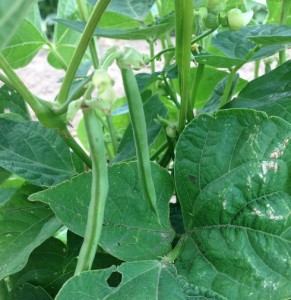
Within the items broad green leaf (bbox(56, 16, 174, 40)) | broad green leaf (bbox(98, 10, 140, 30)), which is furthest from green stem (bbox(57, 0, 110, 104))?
broad green leaf (bbox(98, 10, 140, 30))

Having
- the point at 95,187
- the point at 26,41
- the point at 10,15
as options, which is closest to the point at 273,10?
the point at 26,41

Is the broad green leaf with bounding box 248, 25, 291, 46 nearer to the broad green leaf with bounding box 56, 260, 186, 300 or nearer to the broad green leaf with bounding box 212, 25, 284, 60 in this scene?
the broad green leaf with bounding box 212, 25, 284, 60

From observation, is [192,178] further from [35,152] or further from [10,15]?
[10,15]

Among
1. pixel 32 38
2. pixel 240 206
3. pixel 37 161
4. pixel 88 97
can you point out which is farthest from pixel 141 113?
pixel 32 38

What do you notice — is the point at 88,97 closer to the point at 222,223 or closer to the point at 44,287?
the point at 222,223

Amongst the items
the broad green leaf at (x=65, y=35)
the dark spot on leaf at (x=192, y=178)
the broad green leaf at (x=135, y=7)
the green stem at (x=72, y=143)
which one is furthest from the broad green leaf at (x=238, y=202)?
the broad green leaf at (x=65, y=35)

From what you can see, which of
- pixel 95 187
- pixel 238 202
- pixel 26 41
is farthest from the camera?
pixel 26 41

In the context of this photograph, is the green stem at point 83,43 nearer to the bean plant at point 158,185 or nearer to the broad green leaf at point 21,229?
the bean plant at point 158,185
